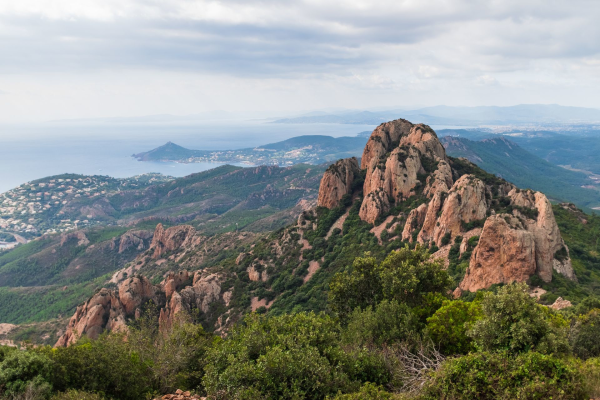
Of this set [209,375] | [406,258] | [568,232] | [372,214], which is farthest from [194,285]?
[568,232]

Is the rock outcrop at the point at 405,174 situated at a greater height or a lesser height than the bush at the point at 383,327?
greater

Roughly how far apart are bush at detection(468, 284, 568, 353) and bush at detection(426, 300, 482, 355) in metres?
3.01

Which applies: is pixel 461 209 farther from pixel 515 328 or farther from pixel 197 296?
pixel 197 296

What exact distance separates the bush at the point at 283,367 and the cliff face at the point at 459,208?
73.5 feet

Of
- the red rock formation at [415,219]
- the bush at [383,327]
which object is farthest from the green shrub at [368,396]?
the red rock formation at [415,219]

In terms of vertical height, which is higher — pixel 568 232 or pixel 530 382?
pixel 530 382

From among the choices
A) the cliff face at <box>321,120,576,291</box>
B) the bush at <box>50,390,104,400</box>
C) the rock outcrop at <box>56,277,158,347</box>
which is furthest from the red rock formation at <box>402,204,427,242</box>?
the rock outcrop at <box>56,277,158,347</box>

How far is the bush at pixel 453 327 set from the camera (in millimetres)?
20625

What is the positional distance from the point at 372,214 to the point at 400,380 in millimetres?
42450

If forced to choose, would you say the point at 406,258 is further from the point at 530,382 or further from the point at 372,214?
the point at 372,214

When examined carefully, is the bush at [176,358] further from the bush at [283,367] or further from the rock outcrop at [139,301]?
the rock outcrop at [139,301]

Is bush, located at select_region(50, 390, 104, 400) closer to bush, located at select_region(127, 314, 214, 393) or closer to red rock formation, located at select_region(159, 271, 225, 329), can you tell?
bush, located at select_region(127, 314, 214, 393)

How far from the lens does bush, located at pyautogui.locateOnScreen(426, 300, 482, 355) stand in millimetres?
20625

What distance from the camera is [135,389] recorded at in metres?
18.5
